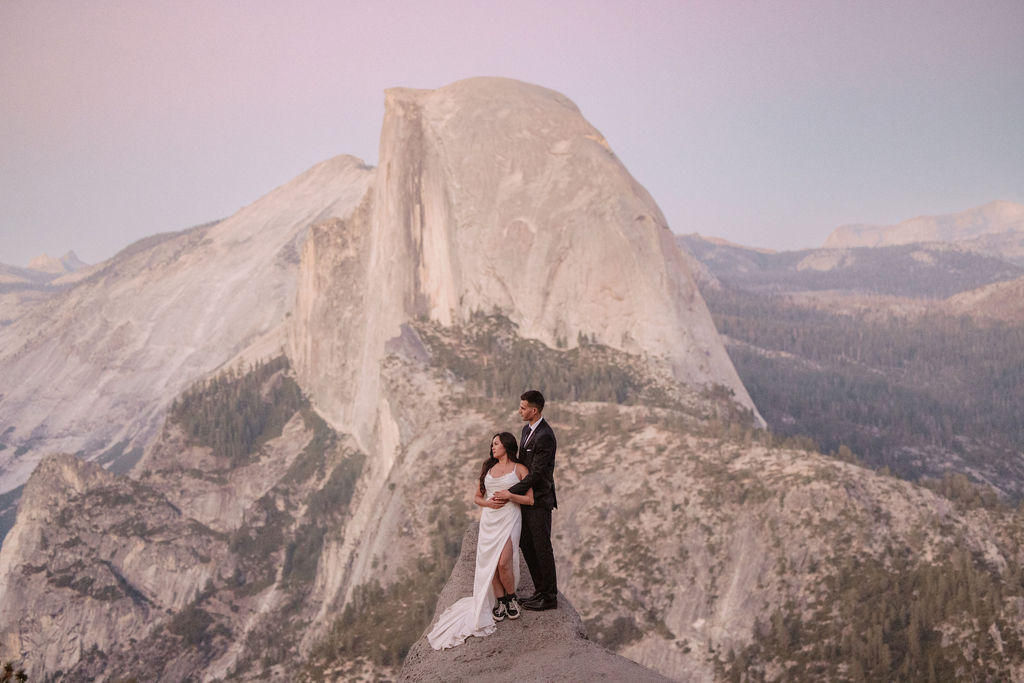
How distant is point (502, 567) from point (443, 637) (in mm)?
1792

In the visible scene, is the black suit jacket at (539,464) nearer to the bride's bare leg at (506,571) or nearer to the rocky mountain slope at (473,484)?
the bride's bare leg at (506,571)

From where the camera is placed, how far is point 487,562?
15.9 metres

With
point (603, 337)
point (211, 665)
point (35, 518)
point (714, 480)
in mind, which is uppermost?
point (603, 337)

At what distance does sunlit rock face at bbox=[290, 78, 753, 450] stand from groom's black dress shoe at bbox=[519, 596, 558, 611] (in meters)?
67.2

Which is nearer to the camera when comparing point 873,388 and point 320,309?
point 320,309

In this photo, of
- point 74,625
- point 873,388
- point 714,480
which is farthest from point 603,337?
point 873,388

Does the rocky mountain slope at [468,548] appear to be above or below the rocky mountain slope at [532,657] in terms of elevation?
below

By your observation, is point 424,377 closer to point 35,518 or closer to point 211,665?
point 211,665

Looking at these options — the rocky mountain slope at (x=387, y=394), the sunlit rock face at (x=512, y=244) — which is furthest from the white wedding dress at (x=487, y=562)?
the sunlit rock face at (x=512, y=244)

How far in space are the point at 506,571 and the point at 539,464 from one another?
218 cm

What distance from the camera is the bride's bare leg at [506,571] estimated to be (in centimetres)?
1577

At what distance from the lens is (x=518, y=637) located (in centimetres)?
A: 1598

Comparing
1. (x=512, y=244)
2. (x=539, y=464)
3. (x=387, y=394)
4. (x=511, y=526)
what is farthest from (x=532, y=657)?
(x=512, y=244)

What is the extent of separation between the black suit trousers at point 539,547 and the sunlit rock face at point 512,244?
221ft
